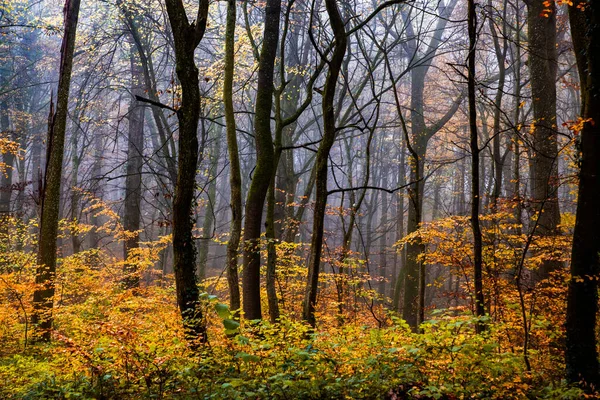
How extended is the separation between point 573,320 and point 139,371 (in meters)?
4.59

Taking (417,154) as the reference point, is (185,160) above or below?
below

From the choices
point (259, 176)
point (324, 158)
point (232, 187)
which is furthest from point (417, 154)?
point (324, 158)

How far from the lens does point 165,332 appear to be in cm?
490

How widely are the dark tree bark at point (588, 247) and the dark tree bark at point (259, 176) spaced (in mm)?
4459

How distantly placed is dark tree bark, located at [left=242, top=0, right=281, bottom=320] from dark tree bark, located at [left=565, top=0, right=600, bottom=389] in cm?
446

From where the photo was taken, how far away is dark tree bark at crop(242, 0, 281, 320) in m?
7.21

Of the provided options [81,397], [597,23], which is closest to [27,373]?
[81,397]

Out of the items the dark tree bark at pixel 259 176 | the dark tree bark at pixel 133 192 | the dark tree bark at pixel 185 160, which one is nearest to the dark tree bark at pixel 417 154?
the dark tree bark at pixel 259 176

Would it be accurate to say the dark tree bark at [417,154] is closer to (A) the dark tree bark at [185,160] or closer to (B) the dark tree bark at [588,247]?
(B) the dark tree bark at [588,247]

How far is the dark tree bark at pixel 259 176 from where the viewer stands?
721 centimetres

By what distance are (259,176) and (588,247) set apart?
4899 mm

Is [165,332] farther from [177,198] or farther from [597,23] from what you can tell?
[597,23]

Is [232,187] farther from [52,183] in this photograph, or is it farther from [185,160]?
[52,183]

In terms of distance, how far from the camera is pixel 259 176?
Answer: 7395 millimetres
